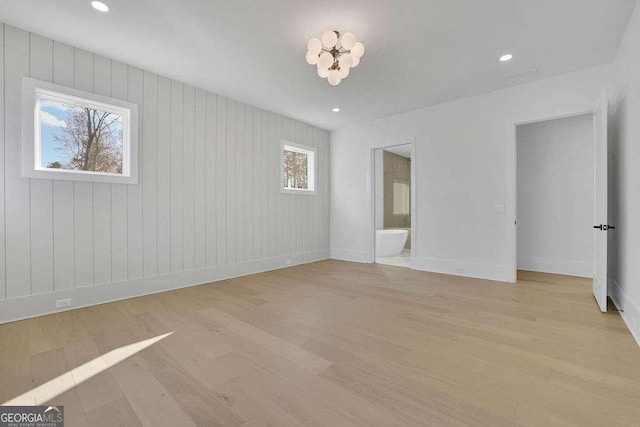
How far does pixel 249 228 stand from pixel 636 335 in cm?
438

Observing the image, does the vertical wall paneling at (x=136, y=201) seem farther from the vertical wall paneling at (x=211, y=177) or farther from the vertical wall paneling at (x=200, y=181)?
the vertical wall paneling at (x=211, y=177)

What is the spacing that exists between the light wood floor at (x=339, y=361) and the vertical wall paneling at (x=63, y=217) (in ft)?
1.31

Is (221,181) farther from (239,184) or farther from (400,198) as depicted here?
(400,198)

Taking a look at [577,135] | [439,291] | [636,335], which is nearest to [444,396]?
[636,335]

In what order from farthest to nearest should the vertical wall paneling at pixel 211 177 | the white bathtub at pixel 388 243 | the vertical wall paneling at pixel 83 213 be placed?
the white bathtub at pixel 388 243
the vertical wall paneling at pixel 211 177
the vertical wall paneling at pixel 83 213

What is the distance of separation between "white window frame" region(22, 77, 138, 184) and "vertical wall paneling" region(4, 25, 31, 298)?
53 mm

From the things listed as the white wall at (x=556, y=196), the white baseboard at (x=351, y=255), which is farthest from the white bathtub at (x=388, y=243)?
the white wall at (x=556, y=196)

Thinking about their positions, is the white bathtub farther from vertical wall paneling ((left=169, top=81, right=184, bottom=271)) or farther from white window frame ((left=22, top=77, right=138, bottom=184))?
white window frame ((left=22, top=77, right=138, bottom=184))

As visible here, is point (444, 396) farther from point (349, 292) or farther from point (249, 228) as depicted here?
point (249, 228)

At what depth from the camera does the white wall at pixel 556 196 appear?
4188mm

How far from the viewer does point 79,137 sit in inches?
117

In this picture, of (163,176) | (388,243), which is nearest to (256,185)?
(163,176)

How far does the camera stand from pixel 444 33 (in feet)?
8.61
